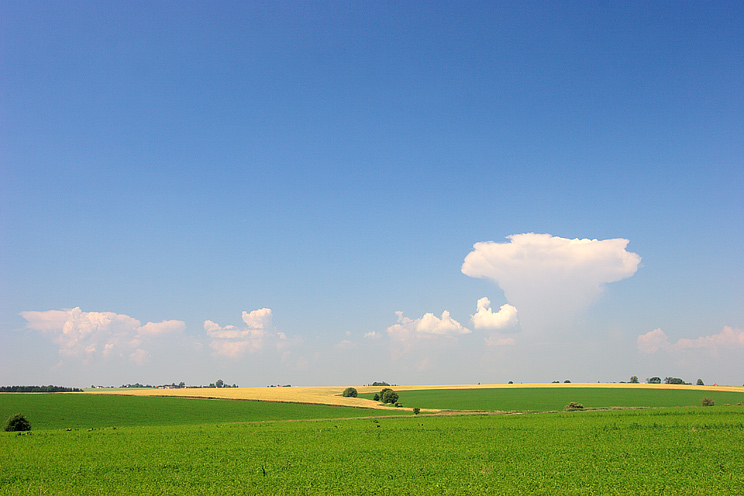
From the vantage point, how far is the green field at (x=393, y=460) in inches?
861

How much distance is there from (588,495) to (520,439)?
16.7 metres

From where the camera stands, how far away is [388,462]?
2772 cm

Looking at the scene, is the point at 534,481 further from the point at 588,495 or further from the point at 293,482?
the point at 293,482

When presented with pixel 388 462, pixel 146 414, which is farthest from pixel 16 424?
pixel 388 462

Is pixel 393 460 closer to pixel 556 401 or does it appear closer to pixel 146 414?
pixel 146 414

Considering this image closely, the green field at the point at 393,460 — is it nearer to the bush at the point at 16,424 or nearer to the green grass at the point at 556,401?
the bush at the point at 16,424

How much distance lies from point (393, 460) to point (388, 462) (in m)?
0.67

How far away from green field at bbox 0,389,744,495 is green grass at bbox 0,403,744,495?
3.1 inches

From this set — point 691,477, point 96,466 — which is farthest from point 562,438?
point 96,466

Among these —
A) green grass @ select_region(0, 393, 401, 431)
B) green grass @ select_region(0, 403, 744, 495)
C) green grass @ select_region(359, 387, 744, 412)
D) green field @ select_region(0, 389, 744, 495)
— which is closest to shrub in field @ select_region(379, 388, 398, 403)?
green grass @ select_region(359, 387, 744, 412)

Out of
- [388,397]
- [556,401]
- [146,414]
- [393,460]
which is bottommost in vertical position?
[556,401]

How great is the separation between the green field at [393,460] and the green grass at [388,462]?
8 cm

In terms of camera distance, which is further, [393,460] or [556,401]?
[556,401]

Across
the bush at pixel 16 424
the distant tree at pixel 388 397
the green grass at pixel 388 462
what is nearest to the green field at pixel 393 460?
the green grass at pixel 388 462
